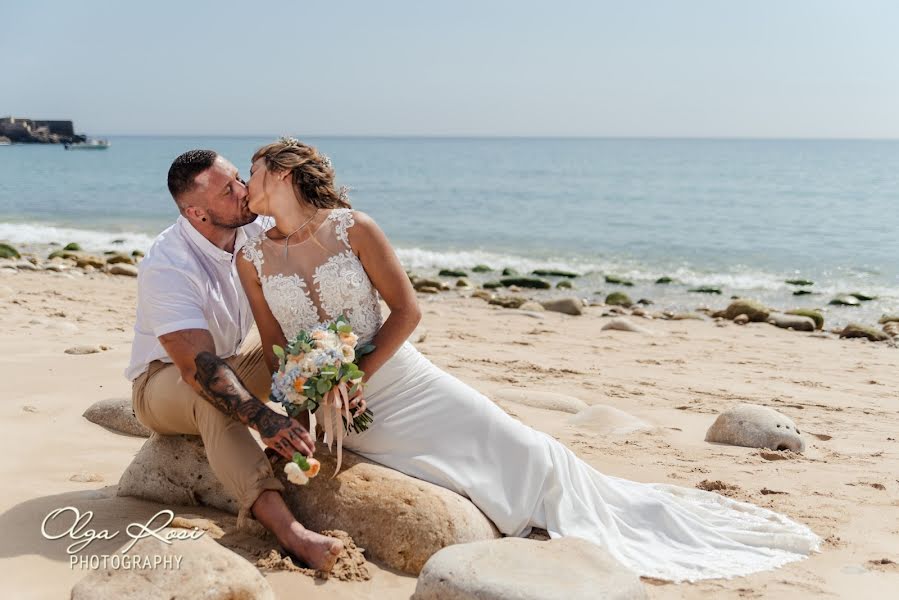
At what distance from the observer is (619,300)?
17.5 meters

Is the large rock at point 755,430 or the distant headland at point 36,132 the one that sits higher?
the large rock at point 755,430

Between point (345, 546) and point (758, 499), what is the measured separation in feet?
10.1

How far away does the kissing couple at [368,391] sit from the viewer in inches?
201

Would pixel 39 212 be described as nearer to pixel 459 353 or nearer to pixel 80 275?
pixel 80 275

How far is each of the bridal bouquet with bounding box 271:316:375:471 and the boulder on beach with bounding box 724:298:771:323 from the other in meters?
12.0

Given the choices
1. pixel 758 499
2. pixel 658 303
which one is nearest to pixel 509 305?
pixel 658 303

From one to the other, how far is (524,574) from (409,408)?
4.98 feet

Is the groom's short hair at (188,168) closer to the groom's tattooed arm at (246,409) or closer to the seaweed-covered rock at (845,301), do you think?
the groom's tattooed arm at (246,409)

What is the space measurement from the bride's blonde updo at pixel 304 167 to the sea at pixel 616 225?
Answer: 12865mm

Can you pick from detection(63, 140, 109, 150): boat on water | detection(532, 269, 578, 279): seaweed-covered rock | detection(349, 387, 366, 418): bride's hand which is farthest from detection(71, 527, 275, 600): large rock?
detection(63, 140, 109, 150): boat on water

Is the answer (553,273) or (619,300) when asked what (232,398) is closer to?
(619,300)

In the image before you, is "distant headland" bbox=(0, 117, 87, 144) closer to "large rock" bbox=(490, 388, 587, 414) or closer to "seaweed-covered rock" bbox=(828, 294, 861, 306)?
"seaweed-covered rock" bbox=(828, 294, 861, 306)

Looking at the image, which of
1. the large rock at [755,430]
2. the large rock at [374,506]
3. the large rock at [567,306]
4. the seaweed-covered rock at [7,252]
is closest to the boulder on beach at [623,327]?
the large rock at [567,306]

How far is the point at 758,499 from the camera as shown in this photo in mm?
6168
